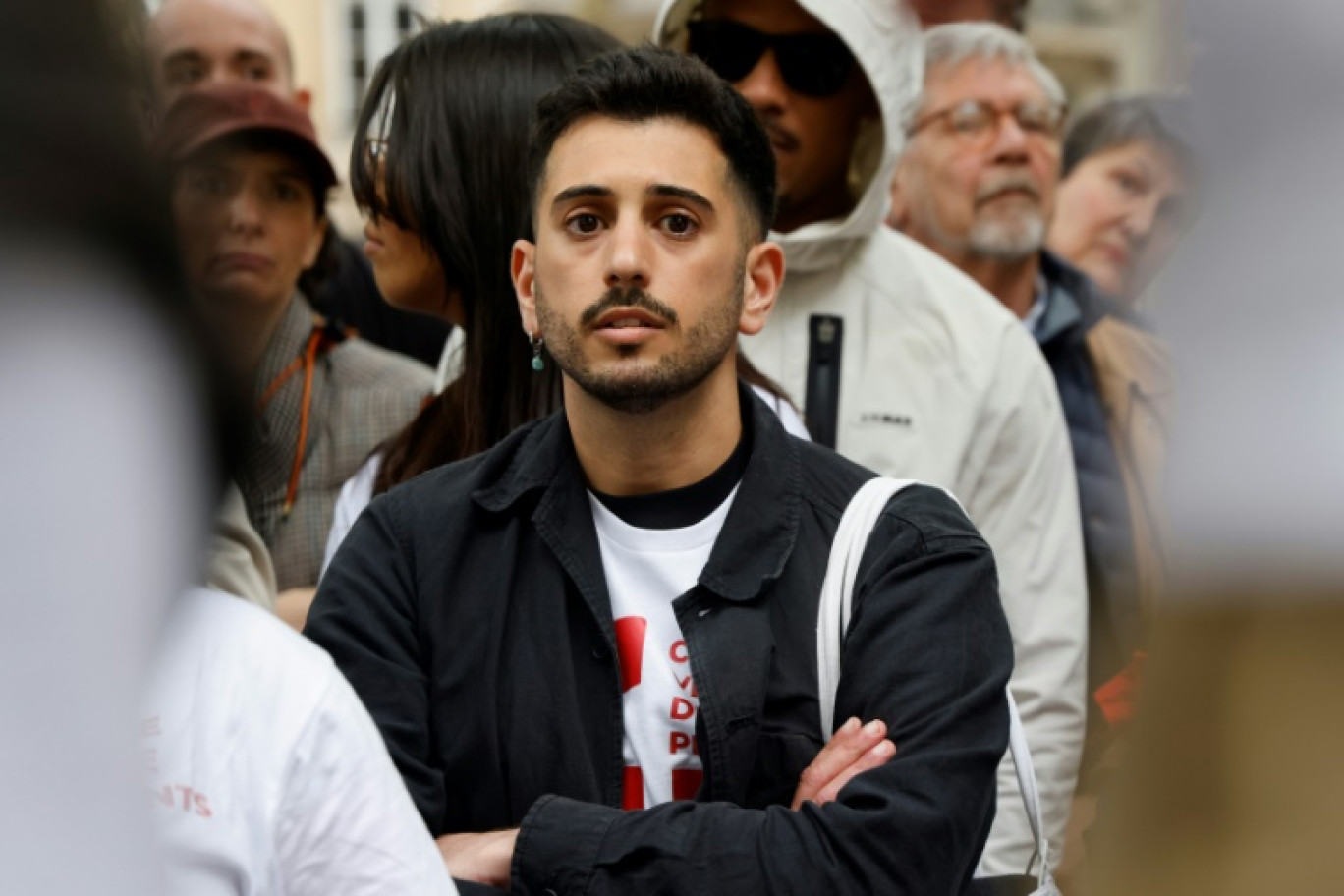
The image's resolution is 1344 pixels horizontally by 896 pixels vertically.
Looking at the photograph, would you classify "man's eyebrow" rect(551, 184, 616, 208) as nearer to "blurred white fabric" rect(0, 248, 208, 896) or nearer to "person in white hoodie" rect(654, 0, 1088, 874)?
"person in white hoodie" rect(654, 0, 1088, 874)

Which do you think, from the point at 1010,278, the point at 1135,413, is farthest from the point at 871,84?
the point at 1135,413

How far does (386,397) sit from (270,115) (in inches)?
30.0

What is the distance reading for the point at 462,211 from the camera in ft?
12.5

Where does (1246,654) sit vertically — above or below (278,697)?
above

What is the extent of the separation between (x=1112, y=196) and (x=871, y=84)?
1789 millimetres

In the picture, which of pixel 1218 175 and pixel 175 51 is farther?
pixel 175 51

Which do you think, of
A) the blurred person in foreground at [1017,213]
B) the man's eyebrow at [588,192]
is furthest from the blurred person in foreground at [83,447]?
the blurred person in foreground at [1017,213]

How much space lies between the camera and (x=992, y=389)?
4.33 metres

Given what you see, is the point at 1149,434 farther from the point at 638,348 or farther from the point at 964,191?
the point at 638,348

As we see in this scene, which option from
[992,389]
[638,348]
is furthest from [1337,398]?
[992,389]

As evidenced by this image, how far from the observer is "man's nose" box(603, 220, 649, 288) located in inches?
118

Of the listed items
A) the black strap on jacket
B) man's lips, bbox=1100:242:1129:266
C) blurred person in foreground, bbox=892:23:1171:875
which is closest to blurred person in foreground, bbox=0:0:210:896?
the black strap on jacket

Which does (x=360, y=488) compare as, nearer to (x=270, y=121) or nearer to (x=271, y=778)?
(x=270, y=121)

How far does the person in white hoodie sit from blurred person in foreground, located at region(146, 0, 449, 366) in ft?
4.17
